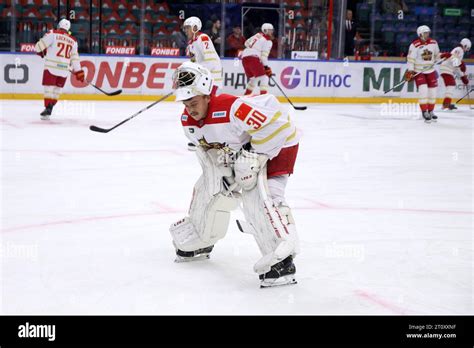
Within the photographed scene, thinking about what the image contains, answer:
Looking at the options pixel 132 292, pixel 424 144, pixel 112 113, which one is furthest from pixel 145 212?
pixel 112 113

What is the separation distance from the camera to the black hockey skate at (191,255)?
3.45 m

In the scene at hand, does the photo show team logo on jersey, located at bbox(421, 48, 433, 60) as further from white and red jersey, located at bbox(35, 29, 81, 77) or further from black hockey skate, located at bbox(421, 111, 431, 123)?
white and red jersey, located at bbox(35, 29, 81, 77)

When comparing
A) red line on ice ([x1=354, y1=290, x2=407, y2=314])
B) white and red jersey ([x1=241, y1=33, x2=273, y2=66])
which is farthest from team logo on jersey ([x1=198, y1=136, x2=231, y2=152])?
white and red jersey ([x1=241, y1=33, x2=273, y2=66])

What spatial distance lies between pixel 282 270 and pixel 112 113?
7234 millimetres

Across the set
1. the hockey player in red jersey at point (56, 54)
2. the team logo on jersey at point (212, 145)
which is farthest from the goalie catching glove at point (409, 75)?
the team logo on jersey at point (212, 145)

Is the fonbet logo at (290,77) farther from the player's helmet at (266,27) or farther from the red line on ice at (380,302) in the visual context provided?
the red line on ice at (380,302)

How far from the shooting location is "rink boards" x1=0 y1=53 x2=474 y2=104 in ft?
37.8

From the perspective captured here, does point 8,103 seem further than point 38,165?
Yes

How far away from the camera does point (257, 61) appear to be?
11773mm

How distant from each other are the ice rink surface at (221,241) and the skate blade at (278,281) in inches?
1.1

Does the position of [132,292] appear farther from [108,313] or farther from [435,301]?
[435,301]

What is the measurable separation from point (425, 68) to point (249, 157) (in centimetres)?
798

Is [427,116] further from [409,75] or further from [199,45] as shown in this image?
[199,45]

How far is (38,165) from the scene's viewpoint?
19.9ft
